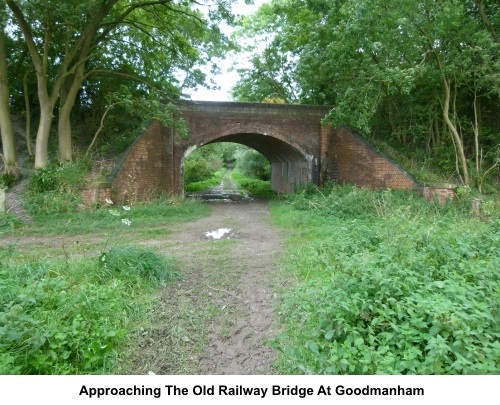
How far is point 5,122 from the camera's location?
1065 cm

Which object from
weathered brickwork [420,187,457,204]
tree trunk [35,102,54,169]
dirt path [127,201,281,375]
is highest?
tree trunk [35,102,54,169]

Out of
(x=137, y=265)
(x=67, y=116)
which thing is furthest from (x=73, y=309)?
(x=67, y=116)

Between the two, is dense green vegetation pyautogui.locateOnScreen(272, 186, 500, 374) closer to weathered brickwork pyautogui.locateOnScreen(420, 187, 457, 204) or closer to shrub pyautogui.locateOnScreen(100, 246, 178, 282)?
shrub pyautogui.locateOnScreen(100, 246, 178, 282)

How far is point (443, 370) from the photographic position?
2.33 meters

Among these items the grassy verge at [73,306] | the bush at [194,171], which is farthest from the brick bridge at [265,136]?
the bush at [194,171]

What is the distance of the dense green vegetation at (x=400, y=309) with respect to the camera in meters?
2.47

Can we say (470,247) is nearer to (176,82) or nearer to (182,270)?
(182,270)

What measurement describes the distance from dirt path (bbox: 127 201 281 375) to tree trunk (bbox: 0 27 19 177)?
6.79 m

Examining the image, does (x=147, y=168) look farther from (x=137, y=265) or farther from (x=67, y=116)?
(x=137, y=265)

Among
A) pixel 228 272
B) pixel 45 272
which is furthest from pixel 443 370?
pixel 45 272

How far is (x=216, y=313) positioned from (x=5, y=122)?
33.5 feet

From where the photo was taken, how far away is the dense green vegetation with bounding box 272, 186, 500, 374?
247 cm

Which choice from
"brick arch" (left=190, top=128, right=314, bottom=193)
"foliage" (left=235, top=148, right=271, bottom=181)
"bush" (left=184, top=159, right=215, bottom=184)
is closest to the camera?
"brick arch" (left=190, top=128, right=314, bottom=193)

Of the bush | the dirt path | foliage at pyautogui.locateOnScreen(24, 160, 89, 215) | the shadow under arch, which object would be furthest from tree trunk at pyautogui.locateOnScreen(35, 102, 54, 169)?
the bush
